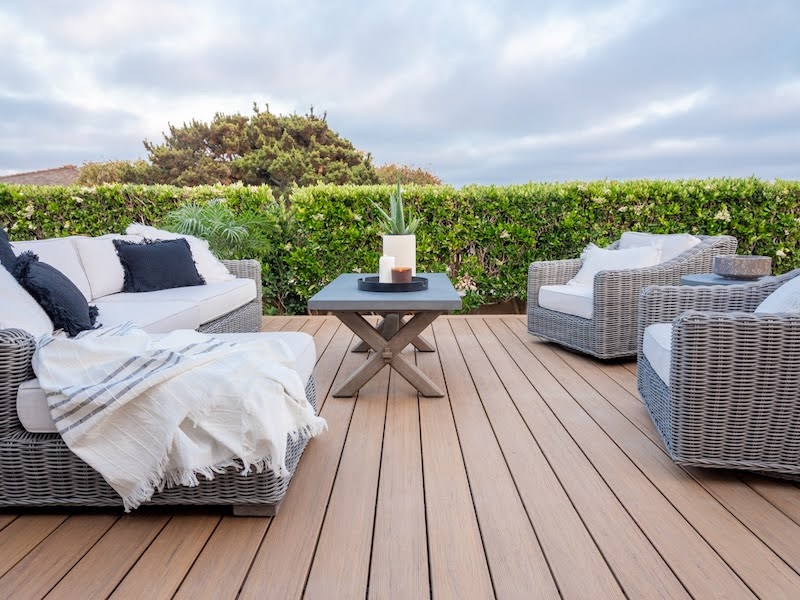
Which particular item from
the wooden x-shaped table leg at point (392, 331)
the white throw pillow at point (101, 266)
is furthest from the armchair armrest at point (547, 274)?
the white throw pillow at point (101, 266)

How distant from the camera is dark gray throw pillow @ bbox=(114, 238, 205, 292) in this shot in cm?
411

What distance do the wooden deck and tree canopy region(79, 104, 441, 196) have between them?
1174cm

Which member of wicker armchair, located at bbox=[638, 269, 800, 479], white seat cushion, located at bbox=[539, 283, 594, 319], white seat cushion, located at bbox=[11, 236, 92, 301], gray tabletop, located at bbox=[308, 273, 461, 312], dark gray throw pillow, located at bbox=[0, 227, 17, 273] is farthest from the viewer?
white seat cushion, located at bbox=[539, 283, 594, 319]

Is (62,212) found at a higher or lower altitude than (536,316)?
higher

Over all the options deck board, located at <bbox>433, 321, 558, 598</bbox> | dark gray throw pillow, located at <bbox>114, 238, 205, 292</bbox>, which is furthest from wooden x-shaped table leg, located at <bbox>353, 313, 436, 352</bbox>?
dark gray throw pillow, located at <bbox>114, 238, 205, 292</bbox>

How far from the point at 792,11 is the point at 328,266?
16.3 ft

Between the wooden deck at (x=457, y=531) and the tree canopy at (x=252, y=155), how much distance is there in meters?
11.7

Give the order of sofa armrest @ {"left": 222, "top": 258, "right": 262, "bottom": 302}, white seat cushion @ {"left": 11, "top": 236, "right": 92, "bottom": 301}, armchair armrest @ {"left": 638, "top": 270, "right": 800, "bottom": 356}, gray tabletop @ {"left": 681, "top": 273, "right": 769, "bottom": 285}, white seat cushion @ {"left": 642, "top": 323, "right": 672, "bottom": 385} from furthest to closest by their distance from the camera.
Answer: sofa armrest @ {"left": 222, "top": 258, "right": 262, "bottom": 302} → white seat cushion @ {"left": 11, "top": 236, "right": 92, "bottom": 301} → gray tabletop @ {"left": 681, "top": 273, "right": 769, "bottom": 285} → armchair armrest @ {"left": 638, "top": 270, "right": 800, "bottom": 356} → white seat cushion @ {"left": 642, "top": 323, "right": 672, "bottom": 385}

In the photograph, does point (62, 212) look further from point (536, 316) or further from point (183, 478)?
point (183, 478)

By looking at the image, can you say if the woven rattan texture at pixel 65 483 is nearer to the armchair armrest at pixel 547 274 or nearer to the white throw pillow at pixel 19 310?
the white throw pillow at pixel 19 310

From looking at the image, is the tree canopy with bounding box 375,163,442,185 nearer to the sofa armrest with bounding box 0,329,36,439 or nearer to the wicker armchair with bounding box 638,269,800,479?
the wicker armchair with bounding box 638,269,800,479

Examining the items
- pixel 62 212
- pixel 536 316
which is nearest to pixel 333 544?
pixel 536 316

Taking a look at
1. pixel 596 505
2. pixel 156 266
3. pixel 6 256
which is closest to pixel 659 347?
pixel 596 505

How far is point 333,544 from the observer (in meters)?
1.75
